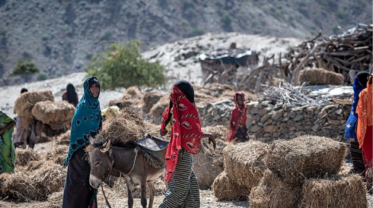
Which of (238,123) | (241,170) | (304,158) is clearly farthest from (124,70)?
(304,158)

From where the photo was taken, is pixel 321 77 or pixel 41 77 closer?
pixel 321 77

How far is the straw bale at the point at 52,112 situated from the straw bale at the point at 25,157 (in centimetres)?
193

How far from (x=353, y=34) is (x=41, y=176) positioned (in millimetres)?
11051

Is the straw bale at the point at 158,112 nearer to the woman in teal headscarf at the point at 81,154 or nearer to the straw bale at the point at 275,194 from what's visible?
the woman in teal headscarf at the point at 81,154

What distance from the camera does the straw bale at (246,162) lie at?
639 cm

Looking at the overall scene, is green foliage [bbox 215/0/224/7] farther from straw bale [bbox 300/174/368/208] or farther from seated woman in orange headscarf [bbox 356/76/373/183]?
straw bale [bbox 300/174/368/208]

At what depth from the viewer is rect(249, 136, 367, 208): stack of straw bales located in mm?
5219

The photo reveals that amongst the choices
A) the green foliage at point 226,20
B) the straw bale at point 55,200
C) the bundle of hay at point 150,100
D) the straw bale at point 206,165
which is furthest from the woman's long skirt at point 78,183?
the green foliage at point 226,20

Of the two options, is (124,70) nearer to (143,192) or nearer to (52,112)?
(52,112)

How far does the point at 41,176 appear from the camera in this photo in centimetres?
780

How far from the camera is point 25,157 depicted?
9148 millimetres

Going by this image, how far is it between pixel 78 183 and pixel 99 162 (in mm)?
569

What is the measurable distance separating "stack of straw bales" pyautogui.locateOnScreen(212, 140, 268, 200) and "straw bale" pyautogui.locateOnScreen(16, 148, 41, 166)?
4001mm

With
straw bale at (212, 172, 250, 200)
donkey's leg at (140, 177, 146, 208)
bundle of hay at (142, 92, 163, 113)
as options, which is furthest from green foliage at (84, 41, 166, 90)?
donkey's leg at (140, 177, 146, 208)
